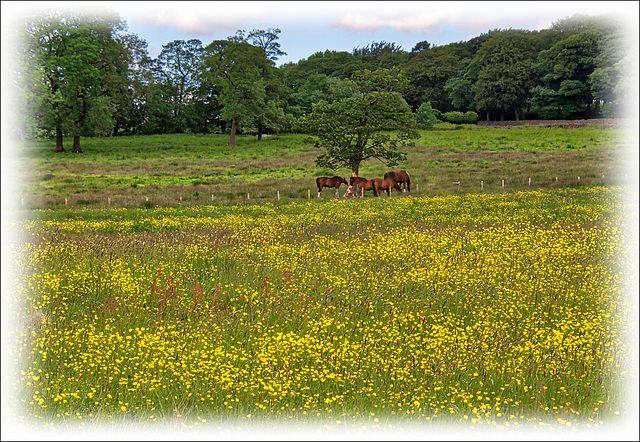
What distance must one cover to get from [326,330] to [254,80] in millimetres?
70498

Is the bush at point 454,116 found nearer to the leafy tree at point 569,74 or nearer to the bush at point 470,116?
the bush at point 470,116

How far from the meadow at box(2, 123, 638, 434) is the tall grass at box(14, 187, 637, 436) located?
0.03 meters

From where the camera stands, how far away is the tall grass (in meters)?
5.22

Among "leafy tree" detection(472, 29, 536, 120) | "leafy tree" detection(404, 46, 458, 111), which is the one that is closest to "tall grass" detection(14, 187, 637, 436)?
"leafy tree" detection(472, 29, 536, 120)

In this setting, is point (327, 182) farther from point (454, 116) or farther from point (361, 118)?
point (454, 116)

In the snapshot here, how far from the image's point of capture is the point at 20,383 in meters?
5.48

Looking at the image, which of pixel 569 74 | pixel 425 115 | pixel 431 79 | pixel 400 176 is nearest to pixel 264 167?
pixel 400 176

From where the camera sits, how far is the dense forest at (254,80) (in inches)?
2221

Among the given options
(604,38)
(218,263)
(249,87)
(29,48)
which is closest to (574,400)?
(218,263)

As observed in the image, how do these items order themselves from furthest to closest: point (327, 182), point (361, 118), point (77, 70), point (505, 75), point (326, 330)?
point (505, 75), point (77, 70), point (361, 118), point (327, 182), point (326, 330)

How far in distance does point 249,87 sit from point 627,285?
67.5 meters

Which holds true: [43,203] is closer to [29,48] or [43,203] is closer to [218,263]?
[218,263]

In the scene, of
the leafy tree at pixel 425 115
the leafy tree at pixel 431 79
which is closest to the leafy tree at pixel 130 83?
the leafy tree at pixel 425 115

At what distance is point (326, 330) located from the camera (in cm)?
702
